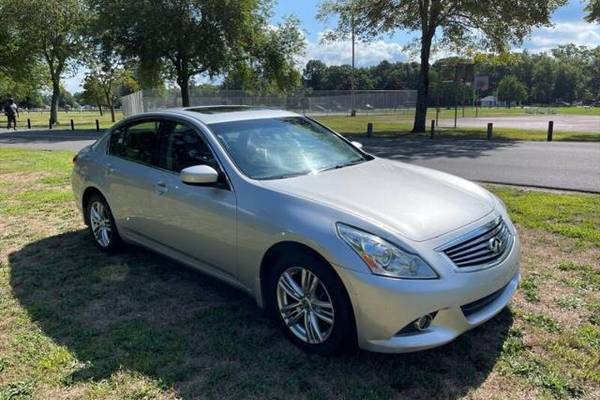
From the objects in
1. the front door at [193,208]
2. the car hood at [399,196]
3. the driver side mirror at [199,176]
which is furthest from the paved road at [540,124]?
the driver side mirror at [199,176]

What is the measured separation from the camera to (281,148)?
447 centimetres

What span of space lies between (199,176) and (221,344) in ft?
4.13

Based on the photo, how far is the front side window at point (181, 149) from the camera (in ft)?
14.3

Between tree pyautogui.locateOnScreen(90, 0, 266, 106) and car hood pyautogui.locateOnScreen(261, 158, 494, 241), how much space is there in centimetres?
2785

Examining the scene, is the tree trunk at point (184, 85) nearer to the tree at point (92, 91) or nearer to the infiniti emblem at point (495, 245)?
the tree at point (92, 91)

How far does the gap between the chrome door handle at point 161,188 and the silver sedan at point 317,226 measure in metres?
0.02

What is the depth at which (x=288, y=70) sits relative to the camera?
3584 cm

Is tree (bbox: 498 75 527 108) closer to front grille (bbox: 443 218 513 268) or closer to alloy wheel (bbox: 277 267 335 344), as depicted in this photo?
front grille (bbox: 443 218 513 268)

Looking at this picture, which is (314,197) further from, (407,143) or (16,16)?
(16,16)

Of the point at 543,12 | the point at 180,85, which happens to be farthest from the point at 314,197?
the point at 180,85

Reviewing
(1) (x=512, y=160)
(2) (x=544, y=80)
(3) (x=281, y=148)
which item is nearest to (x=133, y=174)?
(3) (x=281, y=148)

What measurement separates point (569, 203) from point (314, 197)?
221 inches

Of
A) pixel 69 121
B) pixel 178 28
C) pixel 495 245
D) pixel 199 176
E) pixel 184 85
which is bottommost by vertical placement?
pixel 495 245

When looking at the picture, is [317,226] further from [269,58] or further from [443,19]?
[269,58]
